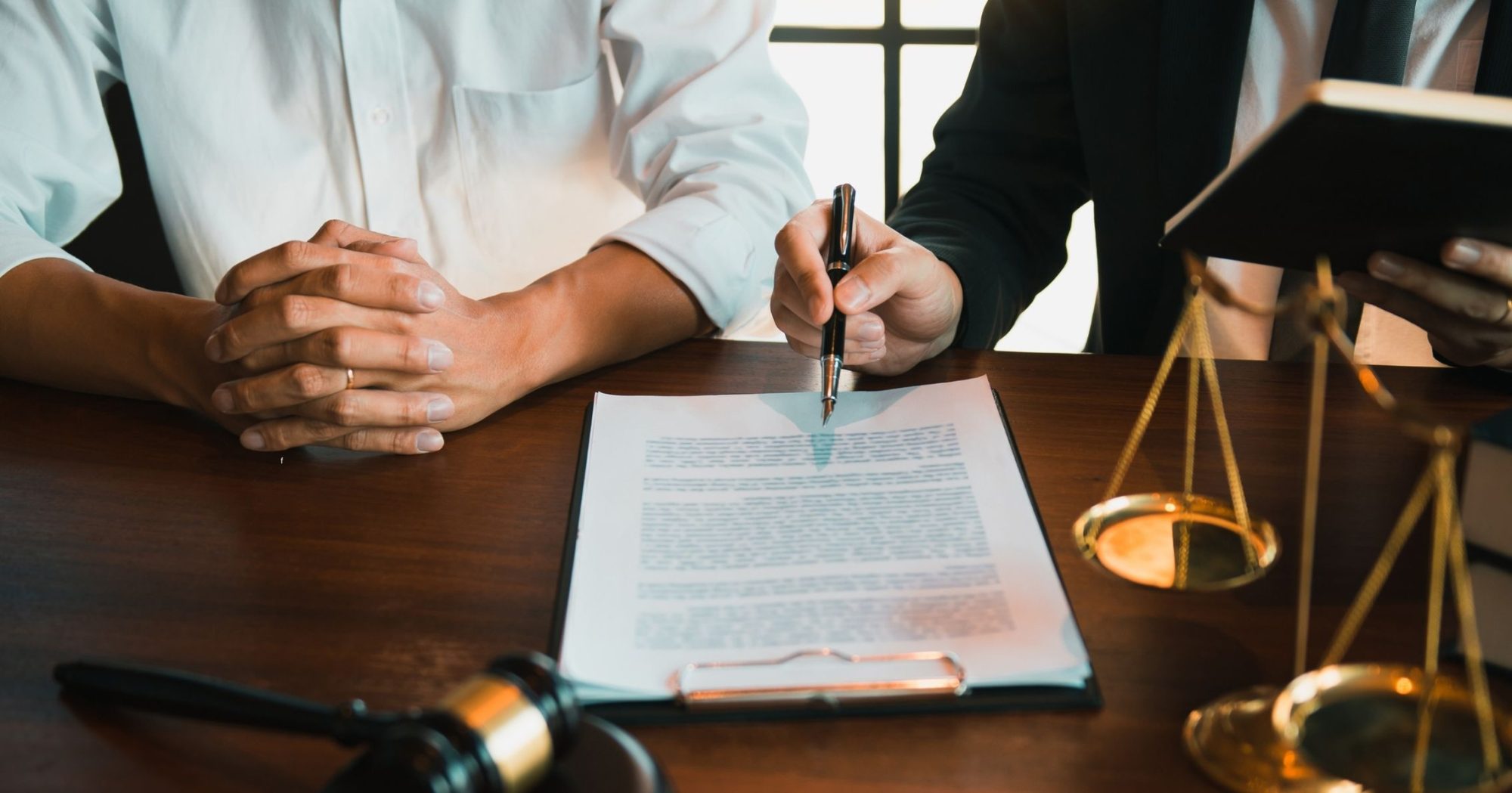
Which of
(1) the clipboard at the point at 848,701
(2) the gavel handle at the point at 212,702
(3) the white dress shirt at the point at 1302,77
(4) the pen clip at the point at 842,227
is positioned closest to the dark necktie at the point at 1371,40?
(3) the white dress shirt at the point at 1302,77

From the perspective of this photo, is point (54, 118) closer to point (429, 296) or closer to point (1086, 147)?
point (429, 296)

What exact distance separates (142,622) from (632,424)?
37 centimetres

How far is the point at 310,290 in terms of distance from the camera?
948 mm

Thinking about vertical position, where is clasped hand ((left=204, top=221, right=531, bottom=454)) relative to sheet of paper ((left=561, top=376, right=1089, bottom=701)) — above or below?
above

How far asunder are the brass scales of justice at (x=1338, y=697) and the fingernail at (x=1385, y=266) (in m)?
0.28

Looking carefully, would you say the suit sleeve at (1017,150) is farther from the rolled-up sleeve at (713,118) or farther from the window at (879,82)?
the window at (879,82)

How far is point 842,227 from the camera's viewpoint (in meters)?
1.04

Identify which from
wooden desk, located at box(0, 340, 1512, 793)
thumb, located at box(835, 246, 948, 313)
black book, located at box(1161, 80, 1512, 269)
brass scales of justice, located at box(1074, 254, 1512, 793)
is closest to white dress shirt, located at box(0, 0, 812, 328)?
thumb, located at box(835, 246, 948, 313)

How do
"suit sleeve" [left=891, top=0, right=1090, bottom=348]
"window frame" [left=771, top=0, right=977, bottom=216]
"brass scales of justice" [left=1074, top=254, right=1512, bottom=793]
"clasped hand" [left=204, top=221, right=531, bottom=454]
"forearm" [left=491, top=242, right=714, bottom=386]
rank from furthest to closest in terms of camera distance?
"window frame" [left=771, top=0, right=977, bottom=216] < "suit sleeve" [left=891, top=0, right=1090, bottom=348] < "forearm" [left=491, top=242, right=714, bottom=386] < "clasped hand" [left=204, top=221, right=531, bottom=454] < "brass scales of justice" [left=1074, top=254, right=1512, bottom=793]

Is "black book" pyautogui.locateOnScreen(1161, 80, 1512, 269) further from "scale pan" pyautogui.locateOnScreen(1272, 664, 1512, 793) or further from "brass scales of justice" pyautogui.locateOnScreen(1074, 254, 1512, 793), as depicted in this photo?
"scale pan" pyautogui.locateOnScreen(1272, 664, 1512, 793)

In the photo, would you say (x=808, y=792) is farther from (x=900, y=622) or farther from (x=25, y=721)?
(x=25, y=721)

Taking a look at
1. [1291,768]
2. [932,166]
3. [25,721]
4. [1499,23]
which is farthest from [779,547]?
[1499,23]

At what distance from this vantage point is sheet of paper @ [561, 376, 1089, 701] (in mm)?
644

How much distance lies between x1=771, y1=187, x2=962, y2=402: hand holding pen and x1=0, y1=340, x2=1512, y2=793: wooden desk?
3 centimetres
